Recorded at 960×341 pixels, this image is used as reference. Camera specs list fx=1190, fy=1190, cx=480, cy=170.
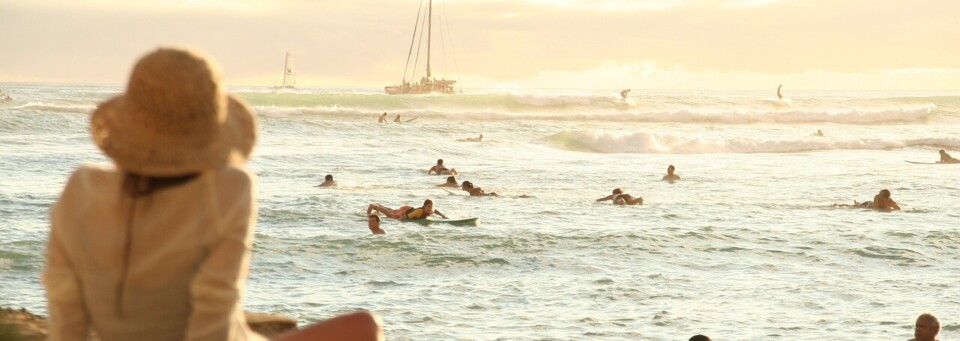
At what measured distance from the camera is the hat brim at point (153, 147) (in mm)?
2264

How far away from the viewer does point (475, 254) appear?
16.5 metres

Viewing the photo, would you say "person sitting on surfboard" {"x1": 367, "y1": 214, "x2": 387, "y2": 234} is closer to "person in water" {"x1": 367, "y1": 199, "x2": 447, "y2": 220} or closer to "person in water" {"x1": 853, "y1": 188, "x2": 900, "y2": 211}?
"person in water" {"x1": 367, "y1": 199, "x2": 447, "y2": 220}

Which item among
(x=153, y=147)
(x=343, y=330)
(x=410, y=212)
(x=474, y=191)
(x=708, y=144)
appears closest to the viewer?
(x=153, y=147)

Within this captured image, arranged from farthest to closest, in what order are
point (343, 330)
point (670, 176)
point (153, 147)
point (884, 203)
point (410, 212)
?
1. point (670, 176)
2. point (884, 203)
3. point (410, 212)
4. point (343, 330)
5. point (153, 147)

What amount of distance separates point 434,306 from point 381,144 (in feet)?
100

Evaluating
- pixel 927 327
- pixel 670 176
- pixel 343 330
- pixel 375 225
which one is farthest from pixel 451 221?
pixel 343 330

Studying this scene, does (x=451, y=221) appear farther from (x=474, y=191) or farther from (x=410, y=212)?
(x=474, y=191)

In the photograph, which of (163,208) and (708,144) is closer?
(163,208)

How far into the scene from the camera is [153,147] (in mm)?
2264

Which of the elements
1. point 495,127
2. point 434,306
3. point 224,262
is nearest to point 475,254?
point 434,306

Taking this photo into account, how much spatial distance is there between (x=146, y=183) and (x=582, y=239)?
1597cm

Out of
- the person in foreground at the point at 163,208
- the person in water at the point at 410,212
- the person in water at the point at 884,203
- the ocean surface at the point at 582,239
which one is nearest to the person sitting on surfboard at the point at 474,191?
the ocean surface at the point at 582,239

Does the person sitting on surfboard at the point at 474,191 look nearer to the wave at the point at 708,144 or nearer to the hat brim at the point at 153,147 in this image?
the wave at the point at 708,144

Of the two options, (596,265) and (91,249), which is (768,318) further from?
(91,249)
